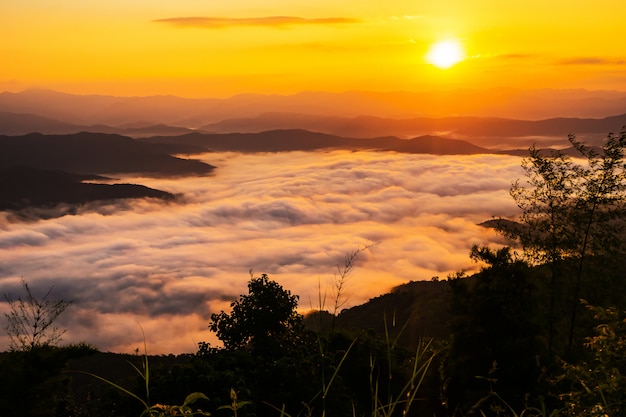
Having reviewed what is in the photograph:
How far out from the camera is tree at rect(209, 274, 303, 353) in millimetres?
29781

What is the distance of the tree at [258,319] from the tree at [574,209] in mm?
11453

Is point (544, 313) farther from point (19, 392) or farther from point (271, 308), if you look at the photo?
point (19, 392)

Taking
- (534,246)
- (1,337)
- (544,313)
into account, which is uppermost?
(534,246)

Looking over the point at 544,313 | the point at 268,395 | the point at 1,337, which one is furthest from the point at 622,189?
the point at 1,337

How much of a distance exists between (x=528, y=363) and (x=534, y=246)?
614 centimetres

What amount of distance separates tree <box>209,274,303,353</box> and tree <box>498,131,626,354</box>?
11.5m

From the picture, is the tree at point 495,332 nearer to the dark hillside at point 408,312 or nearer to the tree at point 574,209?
the tree at point 574,209

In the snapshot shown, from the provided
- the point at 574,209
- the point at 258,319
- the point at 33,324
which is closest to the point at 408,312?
the point at 258,319

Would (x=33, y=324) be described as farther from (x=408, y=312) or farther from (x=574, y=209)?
(x=408, y=312)

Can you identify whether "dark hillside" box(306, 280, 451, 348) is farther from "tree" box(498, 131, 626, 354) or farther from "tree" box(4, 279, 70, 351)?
"tree" box(4, 279, 70, 351)

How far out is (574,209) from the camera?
27.3 metres

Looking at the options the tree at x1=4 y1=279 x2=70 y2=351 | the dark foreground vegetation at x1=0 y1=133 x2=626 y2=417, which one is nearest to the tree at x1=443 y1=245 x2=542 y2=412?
the dark foreground vegetation at x1=0 y1=133 x2=626 y2=417

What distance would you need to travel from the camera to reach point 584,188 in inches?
1084

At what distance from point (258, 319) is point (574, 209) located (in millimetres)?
15973
